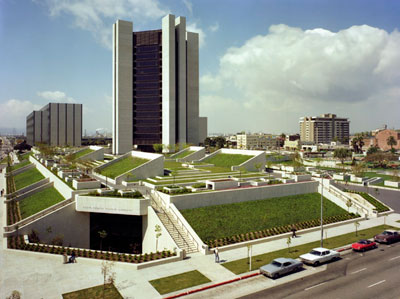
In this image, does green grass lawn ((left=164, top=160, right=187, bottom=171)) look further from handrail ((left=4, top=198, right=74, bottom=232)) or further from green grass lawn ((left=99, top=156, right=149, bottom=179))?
handrail ((left=4, top=198, right=74, bottom=232))

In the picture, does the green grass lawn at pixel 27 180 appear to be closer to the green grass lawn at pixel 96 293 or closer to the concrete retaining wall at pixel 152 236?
the concrete retaining wall at pixel 152 236

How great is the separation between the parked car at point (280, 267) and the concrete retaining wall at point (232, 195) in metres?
12.5

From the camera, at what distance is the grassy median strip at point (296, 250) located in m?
24.7

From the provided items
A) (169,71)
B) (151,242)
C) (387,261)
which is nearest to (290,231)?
(387,261)

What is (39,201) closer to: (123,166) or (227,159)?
(123,166)

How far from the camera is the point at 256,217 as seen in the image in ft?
115

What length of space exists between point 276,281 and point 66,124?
15288 cm

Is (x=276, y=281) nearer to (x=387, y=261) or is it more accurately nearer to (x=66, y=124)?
(x=387, y=261)

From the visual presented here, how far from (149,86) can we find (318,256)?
308ft

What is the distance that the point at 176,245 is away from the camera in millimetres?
27469

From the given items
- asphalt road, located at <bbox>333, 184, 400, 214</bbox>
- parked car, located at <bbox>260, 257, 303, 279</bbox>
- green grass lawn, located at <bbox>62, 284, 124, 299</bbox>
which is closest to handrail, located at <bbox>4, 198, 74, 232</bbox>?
green grass lawn, located at <bbox>62, 284, 124, 299</bbox>

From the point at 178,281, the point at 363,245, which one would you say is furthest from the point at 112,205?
the point at 363,245

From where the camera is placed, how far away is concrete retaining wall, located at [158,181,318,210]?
3391 cm

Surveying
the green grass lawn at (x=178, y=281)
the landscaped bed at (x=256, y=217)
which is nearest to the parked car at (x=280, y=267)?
the green grass lawn at (x=178, y=281)
